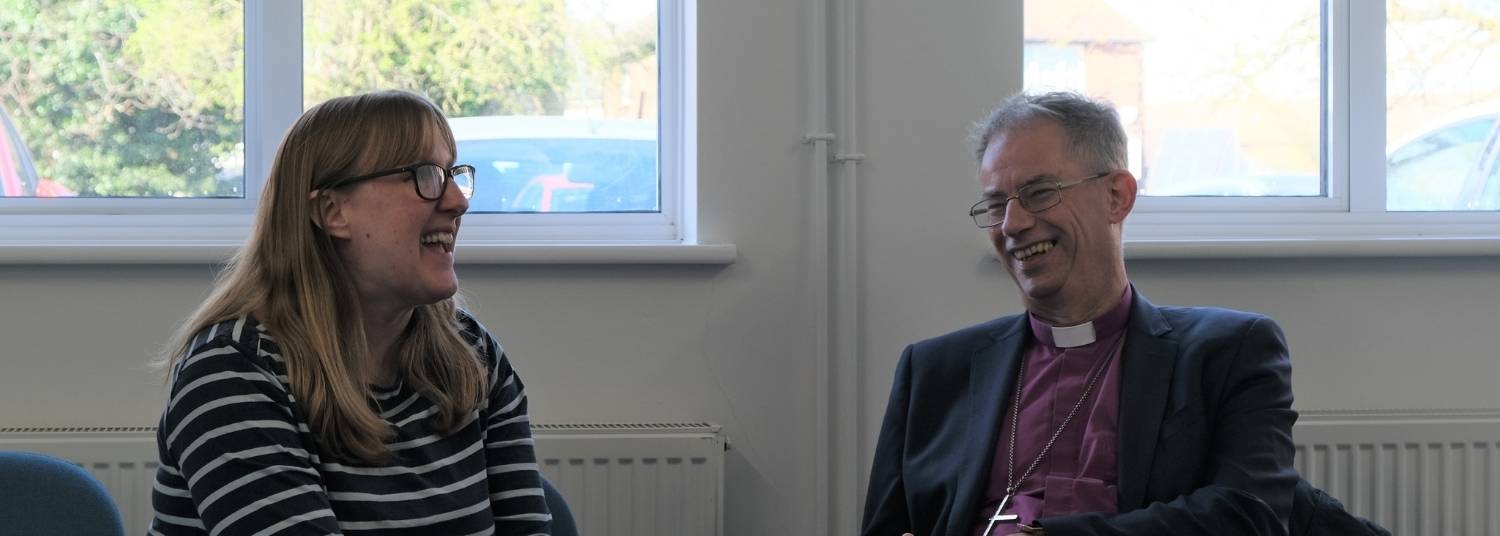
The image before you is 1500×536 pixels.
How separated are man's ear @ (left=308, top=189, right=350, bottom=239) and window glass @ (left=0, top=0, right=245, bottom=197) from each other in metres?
1.29

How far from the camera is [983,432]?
6.61 feet

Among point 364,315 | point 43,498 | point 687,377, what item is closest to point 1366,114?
point 687,377

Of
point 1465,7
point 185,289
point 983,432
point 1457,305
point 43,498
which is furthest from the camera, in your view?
point 1465,7

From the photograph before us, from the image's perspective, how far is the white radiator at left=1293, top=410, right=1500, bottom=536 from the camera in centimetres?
279

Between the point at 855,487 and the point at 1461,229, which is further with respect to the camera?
the point at 1461,229

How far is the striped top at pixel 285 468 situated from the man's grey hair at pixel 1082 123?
91 cm

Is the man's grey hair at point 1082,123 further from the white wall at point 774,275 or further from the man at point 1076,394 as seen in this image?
the white wall at point 774,275

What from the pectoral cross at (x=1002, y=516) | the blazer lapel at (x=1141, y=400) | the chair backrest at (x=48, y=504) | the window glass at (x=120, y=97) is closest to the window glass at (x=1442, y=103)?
the blazer lapel at (x=1141, y=400)

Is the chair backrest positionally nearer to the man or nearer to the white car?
the man

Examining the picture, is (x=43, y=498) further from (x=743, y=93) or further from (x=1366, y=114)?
(x=1366, y=114)

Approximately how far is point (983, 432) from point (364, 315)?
90 centimetres

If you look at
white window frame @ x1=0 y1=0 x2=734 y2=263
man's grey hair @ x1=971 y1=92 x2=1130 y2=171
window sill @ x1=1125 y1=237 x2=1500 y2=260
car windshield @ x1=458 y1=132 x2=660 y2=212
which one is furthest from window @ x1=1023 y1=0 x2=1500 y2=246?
man's grey hair @ x1=971 y1=92 x2=1130 y2=171

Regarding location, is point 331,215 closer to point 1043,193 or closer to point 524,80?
point 1043,193

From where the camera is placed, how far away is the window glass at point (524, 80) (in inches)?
Answer: 113
